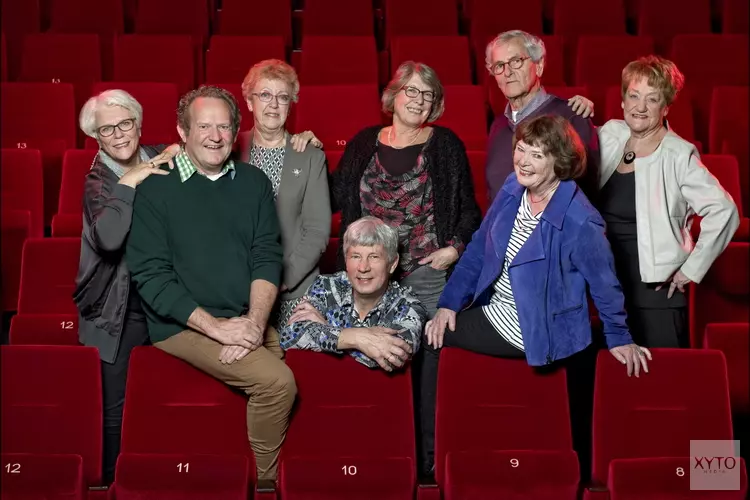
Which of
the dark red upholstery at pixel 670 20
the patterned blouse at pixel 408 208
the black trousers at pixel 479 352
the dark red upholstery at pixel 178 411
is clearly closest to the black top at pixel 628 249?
the black trousers at pixel 479 352

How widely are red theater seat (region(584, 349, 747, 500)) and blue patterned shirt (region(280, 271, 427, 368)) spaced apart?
37cm

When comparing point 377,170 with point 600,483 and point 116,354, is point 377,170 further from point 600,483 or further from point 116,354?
point 600,483

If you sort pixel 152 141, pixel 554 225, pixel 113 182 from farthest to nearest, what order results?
pixel 152 141 → pixel 113 182 → pixel 554 225

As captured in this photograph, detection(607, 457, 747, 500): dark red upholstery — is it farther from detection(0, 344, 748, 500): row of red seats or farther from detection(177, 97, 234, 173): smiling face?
detection(177, 97, 234, 173): smiling face

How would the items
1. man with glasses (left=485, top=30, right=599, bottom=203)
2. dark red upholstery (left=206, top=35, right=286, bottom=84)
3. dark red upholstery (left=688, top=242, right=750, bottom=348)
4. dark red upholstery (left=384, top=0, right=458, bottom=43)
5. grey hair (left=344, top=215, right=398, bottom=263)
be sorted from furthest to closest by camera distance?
dark red upholstery (left=384, top=0, right=458, bottom=43)
dark red upholstery (left=206, top=35, right=286, bottom=84)
dark red upholstery (left=688, top=242, right=750, bottom=348)
man with glasses (left=485, top=30, right=599, bottom=203)
grey hair (left=344, top=215, right=398, bottom=263)

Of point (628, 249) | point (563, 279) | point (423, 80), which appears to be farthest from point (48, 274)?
point (628, 249)

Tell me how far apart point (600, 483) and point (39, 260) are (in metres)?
1.38

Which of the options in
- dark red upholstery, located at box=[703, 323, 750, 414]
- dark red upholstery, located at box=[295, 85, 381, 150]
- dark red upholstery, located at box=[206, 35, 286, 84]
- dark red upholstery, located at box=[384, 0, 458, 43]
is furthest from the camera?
dark red upholstery, located at box=[384, 0, 458, 43]

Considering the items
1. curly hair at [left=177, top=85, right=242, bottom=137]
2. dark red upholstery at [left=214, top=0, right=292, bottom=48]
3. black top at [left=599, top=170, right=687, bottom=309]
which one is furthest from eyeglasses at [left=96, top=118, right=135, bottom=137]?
dark red upholstery at [left=214, top=0, right=292, bottom=48]

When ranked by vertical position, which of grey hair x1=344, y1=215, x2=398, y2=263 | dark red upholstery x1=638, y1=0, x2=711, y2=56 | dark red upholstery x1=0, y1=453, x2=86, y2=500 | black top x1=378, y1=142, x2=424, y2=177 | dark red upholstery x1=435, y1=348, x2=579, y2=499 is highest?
dark red upholstery x1=638, y1=0, x2=711, y2=56

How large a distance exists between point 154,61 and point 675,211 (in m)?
2.03

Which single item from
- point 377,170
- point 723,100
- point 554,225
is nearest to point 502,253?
point 554,225

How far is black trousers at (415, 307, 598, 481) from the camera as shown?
1783 millimetres

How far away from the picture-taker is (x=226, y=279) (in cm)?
175
